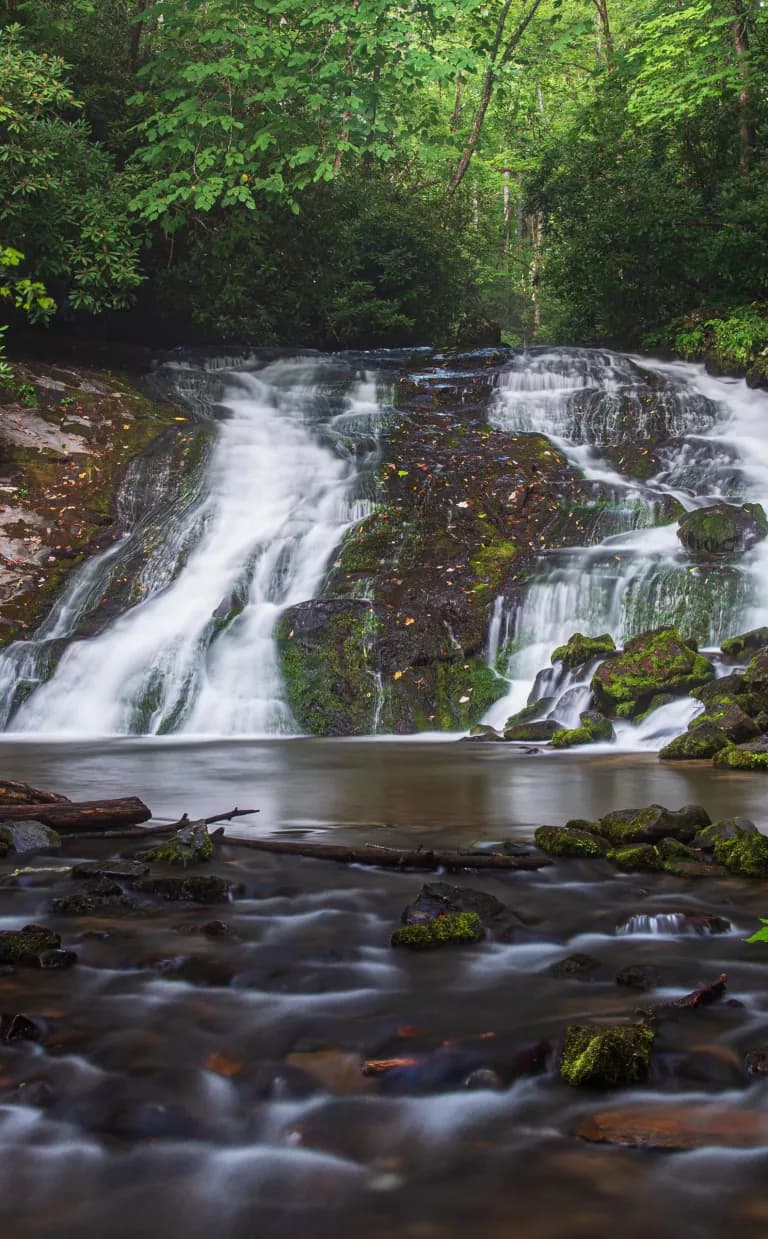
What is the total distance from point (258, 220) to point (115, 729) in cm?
1271

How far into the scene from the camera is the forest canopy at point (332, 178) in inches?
661

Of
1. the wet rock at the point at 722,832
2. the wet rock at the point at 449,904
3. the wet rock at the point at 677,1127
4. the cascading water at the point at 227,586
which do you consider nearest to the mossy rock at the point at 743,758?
the wet rock at the point at 722,832

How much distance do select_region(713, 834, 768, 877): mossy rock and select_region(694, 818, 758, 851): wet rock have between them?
0.14 feet

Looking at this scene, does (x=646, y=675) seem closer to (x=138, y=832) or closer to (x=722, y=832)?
(x=722, y=832)

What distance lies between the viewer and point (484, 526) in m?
13.6

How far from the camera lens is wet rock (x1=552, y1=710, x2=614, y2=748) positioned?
9.27 meters

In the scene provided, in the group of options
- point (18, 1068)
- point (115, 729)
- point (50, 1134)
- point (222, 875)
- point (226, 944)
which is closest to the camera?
point (50, 1134)

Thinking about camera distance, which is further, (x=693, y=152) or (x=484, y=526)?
(x=693, y=152)

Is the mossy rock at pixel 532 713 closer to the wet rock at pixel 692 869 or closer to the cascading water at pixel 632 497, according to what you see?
the cascading water at pixel 632 497

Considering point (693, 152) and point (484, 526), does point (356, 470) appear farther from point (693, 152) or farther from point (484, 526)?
point (693, 152)

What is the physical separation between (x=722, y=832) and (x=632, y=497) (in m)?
9.84

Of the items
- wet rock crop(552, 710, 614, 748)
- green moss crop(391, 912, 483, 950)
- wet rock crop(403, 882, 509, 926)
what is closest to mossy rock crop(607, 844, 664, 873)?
wet rock crop(403, 882, 509, 926)

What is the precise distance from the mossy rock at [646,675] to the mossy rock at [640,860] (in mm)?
5336

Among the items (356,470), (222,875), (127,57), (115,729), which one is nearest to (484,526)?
(356,470)
